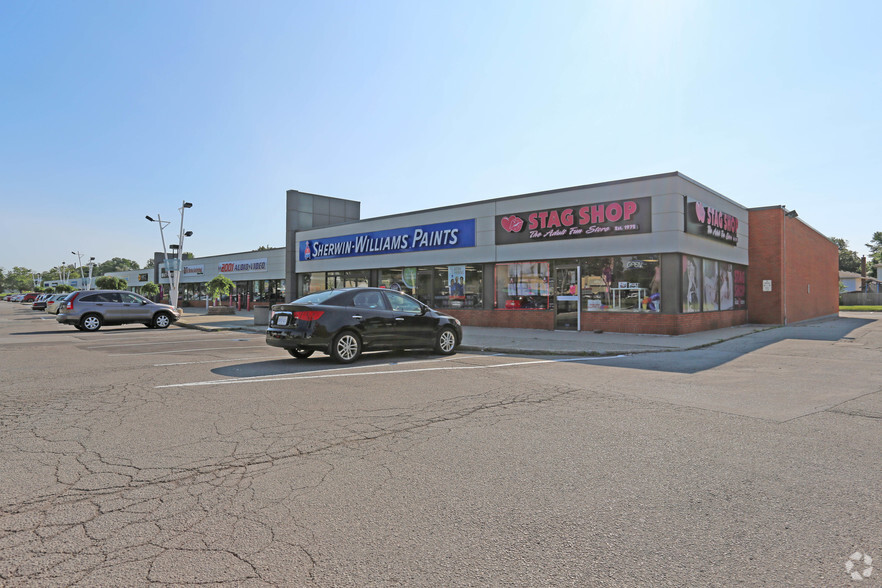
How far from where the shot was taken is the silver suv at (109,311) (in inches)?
776

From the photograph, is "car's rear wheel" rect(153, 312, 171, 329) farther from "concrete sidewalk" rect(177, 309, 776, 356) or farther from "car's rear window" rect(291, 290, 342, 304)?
"car's rear window" rect(291, 290, 342, 304)

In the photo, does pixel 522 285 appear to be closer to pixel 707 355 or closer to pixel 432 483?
pixel 707 355

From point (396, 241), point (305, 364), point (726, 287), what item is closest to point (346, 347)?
point (305, 364)

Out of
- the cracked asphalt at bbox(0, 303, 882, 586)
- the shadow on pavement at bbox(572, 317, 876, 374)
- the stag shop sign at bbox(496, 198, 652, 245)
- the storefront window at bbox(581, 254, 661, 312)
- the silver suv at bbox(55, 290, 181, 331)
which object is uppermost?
the stag shop sign at bbox(496, 198, 652, 245)

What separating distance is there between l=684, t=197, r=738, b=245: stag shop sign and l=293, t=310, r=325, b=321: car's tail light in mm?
12986

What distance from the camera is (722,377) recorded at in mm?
9039

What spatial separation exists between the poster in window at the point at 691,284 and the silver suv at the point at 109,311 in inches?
806

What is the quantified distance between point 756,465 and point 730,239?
1911 cm

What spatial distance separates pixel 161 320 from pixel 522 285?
15.5 metres

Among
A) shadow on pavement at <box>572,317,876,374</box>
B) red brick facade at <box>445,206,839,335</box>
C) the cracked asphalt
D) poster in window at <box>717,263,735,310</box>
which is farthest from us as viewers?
poster in window at <box>717,263,735,310</box>

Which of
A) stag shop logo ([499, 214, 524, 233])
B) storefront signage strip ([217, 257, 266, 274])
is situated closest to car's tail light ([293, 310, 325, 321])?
stag shop logo ([499, 214, 524, 233])

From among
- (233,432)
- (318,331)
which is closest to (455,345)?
(318,331)

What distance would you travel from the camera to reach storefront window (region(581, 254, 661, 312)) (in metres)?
16.9

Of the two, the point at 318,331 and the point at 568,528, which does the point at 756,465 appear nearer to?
→ the point at 568,528
